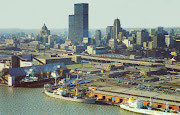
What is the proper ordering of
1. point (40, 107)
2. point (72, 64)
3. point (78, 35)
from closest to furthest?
1. point (40, 107)
2. point (72, 64)
3. point (78, 35)

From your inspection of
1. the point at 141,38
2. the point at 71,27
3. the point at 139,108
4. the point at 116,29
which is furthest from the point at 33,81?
the point at 71,27

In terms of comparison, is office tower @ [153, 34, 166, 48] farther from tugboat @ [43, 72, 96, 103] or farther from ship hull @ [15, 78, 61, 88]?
tugboat @ [43, 72, 96, 103]

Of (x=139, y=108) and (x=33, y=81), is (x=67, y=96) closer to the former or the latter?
(x=139, y=108)

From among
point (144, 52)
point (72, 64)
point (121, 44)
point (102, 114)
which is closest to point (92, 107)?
point (102, 114)

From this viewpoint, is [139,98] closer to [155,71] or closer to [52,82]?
[52,82]

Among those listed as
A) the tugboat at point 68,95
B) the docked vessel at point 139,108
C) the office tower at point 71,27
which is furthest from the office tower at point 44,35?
the docked vessel at point 139,108

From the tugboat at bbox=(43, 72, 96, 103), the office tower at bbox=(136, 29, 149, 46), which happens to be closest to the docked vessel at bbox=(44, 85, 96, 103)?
the tugboat at bbox=(43, 72, 96, 103)
